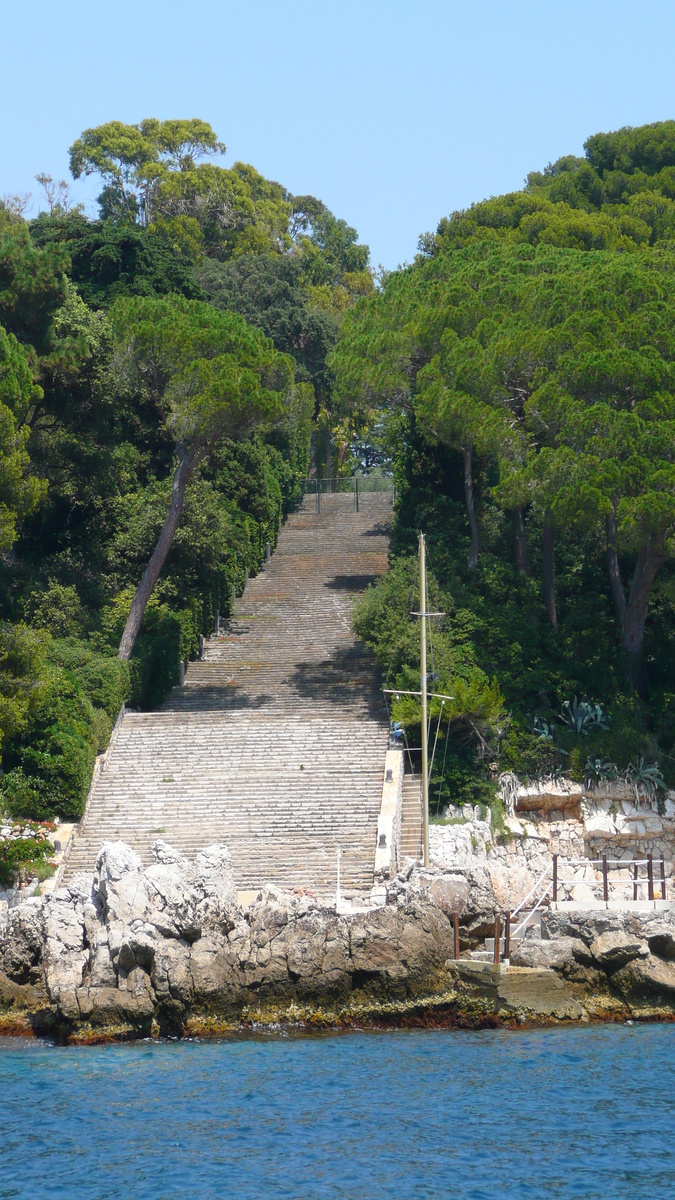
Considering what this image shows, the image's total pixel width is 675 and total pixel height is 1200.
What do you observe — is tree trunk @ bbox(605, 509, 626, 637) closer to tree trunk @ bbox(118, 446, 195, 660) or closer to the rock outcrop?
tree trunk @ bbox(118, 446, 195, 660)

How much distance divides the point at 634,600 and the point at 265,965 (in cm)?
1648

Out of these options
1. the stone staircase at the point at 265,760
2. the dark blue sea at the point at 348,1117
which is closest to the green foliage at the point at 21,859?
the stone staircase at the point at 265,760

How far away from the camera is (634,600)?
3859 cm

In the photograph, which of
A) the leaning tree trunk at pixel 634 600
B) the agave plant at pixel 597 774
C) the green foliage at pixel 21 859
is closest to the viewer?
the green foliage at pixel 21 859

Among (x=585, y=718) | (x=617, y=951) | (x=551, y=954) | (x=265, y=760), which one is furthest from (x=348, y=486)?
(x=617, y=951)

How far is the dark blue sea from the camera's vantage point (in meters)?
18.5

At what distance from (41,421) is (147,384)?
4.25 metres

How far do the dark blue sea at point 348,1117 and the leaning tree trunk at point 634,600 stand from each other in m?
14.6

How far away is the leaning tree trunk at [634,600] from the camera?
37.9 meters

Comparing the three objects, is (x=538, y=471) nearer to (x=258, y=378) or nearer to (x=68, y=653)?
(x=258, y=378)

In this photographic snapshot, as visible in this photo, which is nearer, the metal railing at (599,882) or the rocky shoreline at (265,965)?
the rocky shoreline at (265,965)

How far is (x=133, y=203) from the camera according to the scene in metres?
77.1

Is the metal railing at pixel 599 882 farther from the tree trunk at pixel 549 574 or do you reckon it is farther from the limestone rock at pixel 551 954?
the tree trunk at pixel 549 574

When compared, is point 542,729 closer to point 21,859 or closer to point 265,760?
point 265,760
